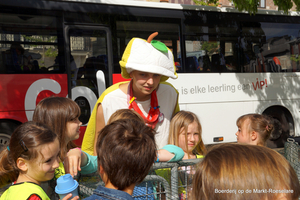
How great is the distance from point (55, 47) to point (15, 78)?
106 centimetres

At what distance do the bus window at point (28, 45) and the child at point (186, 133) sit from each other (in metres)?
4.01

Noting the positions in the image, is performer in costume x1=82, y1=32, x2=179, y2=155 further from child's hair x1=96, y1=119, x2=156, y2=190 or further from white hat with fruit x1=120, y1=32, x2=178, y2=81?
child's hair x1=96, y1=119, x2=156, y2=190

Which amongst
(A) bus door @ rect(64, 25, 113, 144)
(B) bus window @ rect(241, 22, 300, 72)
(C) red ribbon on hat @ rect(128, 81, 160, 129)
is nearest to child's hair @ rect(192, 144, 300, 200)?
(C) red ribbon on hat @ rect(128, 81, 160, 129)

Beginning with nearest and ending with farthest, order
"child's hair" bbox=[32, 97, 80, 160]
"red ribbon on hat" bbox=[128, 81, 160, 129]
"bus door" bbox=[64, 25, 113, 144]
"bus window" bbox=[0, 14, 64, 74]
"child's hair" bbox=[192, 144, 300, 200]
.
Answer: "child's hair" bbox=[192, 144, 300, 200] < "child's hair" bbox=[32, 97, 80, 160] < "red ribbon on hat" bbox=[128, 81, 160, 129] < "bus window" bbox=[0, 14, 64, 74] < "bus door" bbox=[64, 25, 113, 144]

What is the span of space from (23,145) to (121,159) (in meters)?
0.72

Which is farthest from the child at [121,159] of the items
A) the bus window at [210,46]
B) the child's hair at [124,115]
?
the bus window at [210,46]

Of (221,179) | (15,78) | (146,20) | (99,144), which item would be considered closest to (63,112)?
(99,144)

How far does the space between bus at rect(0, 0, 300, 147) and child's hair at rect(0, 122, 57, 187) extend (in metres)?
4.10

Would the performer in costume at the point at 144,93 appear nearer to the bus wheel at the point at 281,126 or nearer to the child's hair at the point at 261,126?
the child's hair at the point at 261,126

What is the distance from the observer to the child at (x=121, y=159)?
1370 mm

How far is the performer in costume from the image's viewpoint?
7.97 ft

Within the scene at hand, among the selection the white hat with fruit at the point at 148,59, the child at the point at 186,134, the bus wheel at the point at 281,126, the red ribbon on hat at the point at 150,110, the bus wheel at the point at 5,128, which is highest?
the white hat with fruit at the point at 148,59

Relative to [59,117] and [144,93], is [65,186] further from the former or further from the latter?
[144,93]

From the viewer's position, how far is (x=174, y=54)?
6.78 m
